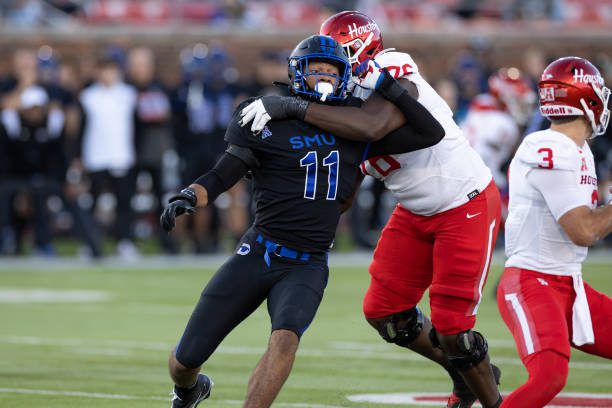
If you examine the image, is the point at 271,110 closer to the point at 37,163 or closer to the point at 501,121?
the point at 501,121

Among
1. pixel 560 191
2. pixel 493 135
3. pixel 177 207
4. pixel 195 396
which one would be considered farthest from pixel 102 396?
pixel 493 135

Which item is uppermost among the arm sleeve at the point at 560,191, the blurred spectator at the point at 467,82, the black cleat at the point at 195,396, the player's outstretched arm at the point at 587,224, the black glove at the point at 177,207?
the arm sleeve at the point at 560,191

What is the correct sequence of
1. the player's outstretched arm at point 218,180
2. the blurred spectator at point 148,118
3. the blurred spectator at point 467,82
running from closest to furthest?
the player's outstretched arm at point 218,180, the blurred spectator at point 467,82, the blurred spectator at point 148,118

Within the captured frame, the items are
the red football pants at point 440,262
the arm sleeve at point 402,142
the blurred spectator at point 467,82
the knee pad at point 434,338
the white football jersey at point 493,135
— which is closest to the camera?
the arm sleeve at point 402,142

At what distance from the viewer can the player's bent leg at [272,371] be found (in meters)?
5.69

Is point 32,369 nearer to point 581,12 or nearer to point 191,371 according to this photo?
point 191,371

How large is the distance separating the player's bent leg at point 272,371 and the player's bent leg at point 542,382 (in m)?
0.94

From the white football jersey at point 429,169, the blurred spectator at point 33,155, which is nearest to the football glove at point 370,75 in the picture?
the white football jersey at point 429,169

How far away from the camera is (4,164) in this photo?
662 inches

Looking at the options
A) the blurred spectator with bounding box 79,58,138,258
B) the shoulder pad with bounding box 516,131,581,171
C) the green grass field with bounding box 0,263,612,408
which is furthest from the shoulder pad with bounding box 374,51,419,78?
the blurred spectator with bounding box 79,58,138,258

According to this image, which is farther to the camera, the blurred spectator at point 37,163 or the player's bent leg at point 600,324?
the blurred spectator at point 37,163

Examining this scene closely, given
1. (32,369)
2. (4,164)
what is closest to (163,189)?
(4,164)

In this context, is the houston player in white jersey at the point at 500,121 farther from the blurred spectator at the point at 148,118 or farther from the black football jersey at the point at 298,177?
the black football jersey at the point at 298,177

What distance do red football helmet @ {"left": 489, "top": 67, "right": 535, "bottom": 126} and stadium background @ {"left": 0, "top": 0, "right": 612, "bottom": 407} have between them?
6.54ft
